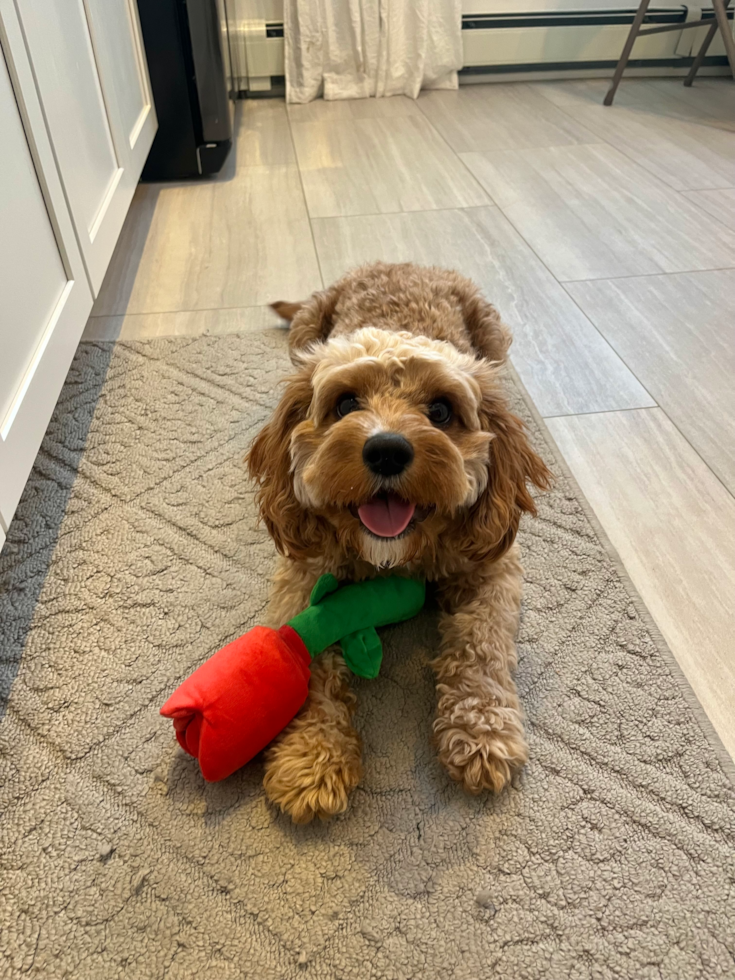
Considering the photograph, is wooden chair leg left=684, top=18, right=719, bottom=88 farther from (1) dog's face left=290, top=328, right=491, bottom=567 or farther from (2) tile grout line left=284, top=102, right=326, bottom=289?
(1) dog's face left=290, top=328, right=491, bottom=567

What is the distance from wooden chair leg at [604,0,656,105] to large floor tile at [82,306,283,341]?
2865 millimetres

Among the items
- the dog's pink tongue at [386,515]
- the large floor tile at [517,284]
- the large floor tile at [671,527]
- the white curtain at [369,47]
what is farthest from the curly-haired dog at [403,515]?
the white curtain at [369,47]

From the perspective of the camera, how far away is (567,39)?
4.18 metres

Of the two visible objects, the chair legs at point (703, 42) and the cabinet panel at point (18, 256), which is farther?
the chair legs at point (703, 42)

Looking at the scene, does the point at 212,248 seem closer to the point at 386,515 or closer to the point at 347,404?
the point at 347,404

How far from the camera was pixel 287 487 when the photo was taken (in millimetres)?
1207

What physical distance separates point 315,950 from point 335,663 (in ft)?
1.42

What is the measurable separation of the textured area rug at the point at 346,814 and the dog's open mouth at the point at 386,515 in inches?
13.4

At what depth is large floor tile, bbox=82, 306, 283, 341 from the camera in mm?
2182

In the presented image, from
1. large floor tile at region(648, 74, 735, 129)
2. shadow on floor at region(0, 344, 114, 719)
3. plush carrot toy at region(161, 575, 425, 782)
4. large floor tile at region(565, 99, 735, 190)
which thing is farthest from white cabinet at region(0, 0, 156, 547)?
large floor tile at region(648, 74, 735, 129)

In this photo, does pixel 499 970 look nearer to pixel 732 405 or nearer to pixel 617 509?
pixel 617 509

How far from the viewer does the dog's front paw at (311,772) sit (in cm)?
107

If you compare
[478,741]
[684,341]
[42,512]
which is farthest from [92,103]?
[478,741]

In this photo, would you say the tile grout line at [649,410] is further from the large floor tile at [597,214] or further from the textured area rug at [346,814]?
the large floor tile at [597,214]
